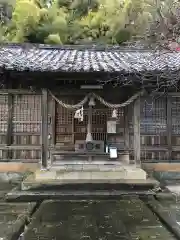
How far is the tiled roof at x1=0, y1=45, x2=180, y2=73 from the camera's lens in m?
11.6

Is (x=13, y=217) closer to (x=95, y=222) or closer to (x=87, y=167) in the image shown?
(x=95, y=222)

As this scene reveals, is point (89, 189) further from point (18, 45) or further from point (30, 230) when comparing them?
point (18, 45)

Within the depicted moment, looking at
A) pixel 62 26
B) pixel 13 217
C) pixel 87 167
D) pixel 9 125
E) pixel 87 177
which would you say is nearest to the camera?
pixel 13 217

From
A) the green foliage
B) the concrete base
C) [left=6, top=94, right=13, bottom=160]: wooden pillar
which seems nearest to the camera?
the concrete base

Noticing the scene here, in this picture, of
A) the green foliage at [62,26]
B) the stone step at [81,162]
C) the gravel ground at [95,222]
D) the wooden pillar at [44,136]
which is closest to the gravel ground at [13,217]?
the gravel ground at [95,222]

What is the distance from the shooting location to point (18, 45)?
16.6m

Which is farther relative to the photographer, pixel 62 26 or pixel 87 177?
pixel 62 26

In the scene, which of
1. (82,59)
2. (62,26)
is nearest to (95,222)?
(82,59)

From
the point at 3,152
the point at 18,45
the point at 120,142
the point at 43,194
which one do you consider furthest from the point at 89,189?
the point at 18,45

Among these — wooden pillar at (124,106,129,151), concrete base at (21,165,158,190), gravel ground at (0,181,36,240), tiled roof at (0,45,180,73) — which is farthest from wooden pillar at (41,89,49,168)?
wooden pillar at (124,106,129,151)

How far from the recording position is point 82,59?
14.1 m

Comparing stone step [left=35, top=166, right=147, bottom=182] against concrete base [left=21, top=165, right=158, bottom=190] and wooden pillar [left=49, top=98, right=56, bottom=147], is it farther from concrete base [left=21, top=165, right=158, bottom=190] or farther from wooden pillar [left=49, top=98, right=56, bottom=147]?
wooden pillar [left=49, top=98, right=56, bottom=147]

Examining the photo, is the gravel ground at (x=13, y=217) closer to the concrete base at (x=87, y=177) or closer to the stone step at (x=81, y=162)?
the concrete base at (x=87, y=177)

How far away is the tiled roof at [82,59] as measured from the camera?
38.0 feet
